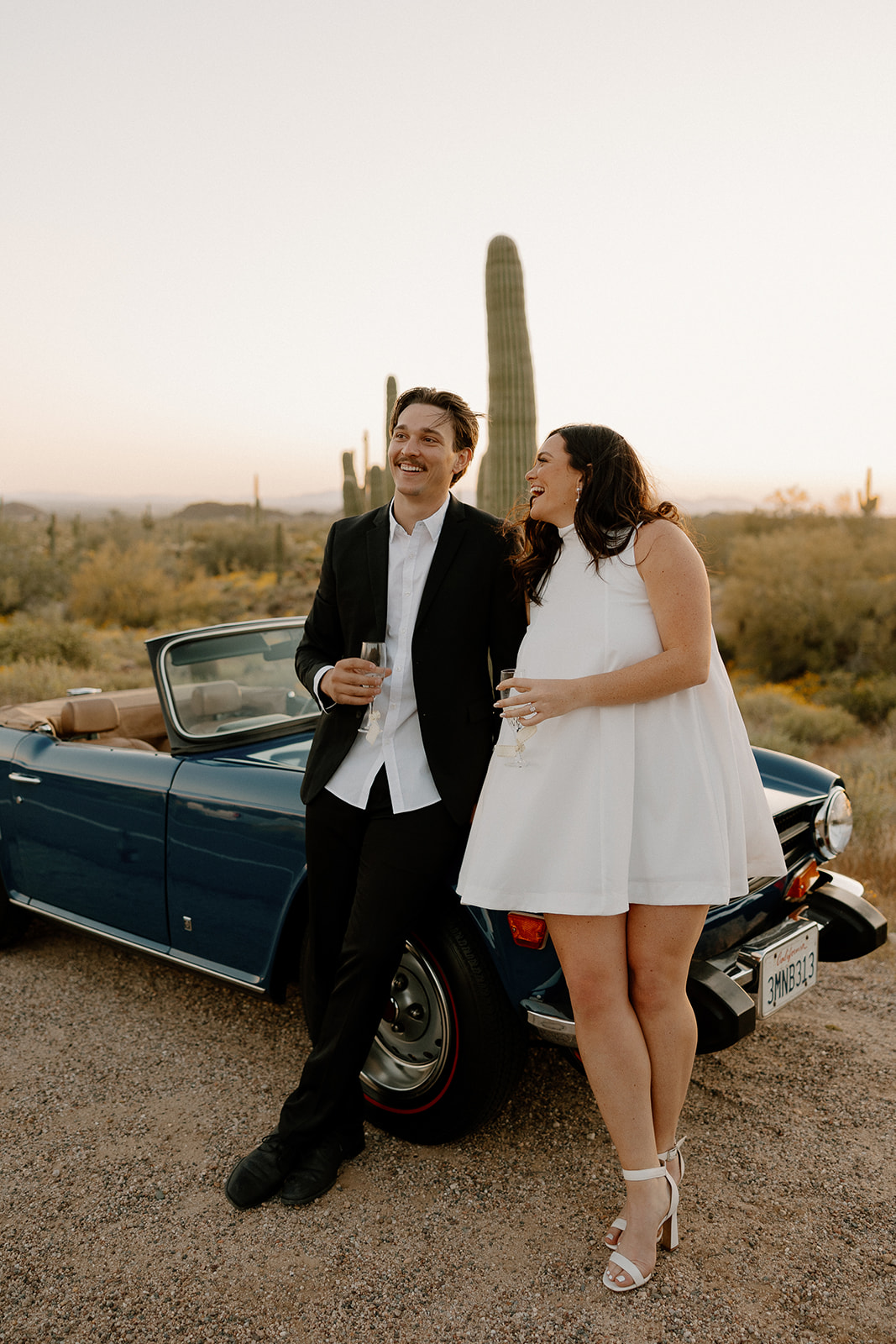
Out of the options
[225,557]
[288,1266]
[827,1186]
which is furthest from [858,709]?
[225,557]

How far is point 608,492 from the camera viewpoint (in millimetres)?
2195

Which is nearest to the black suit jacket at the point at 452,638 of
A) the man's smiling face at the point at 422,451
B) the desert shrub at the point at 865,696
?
the man's smiling face at the point at 422,451

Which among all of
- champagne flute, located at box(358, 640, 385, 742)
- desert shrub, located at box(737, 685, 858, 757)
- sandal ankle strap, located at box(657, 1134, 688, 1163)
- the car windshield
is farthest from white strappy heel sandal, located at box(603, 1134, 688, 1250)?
desert shrub, located at box(737, 685, 858, 757)

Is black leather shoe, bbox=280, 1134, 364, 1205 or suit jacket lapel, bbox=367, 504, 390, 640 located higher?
suit jacket lapel, bbox=367, 504, 390, 640

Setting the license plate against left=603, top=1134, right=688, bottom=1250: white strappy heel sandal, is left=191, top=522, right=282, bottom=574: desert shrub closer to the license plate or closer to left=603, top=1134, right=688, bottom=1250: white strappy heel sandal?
the license plate

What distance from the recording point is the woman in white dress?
6.88 feet

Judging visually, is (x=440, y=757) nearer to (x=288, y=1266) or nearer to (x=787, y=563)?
(x=288, y=1266)

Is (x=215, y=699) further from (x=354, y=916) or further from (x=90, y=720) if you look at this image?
(x=354, y=916)

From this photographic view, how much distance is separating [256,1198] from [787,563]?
1886 centimetres

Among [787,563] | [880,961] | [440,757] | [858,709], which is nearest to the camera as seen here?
[440,757]

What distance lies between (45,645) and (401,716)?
13272 mm

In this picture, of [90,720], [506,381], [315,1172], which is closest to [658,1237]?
[315,1172]

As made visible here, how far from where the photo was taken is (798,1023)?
3.54 metres

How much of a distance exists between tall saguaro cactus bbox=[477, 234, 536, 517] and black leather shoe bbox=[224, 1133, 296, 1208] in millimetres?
6021
